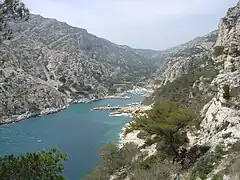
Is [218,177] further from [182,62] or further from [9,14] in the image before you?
[182,62]

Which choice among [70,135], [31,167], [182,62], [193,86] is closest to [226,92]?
[31,167]

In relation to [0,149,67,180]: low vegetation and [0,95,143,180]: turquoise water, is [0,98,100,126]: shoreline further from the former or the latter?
[0,149,67,180]: low vegetation

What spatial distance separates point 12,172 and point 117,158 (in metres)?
24.3

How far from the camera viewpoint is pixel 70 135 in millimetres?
67188

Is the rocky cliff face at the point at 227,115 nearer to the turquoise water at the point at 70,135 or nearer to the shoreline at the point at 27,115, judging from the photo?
the turquoise water at the point at 70,135

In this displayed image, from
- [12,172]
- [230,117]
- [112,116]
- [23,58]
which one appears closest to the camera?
[12,172]

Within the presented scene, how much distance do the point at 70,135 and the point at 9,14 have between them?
56812 millimetres

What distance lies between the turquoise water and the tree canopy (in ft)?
102

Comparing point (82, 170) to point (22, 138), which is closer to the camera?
point (82, 170)

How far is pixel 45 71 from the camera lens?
5153 inches

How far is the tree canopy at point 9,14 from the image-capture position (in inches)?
456

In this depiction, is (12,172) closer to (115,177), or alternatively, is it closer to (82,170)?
(115,177)

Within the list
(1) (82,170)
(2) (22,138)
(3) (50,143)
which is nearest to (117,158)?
(1) (82,170)

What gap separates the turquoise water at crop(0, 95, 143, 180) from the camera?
48562 millimetres
